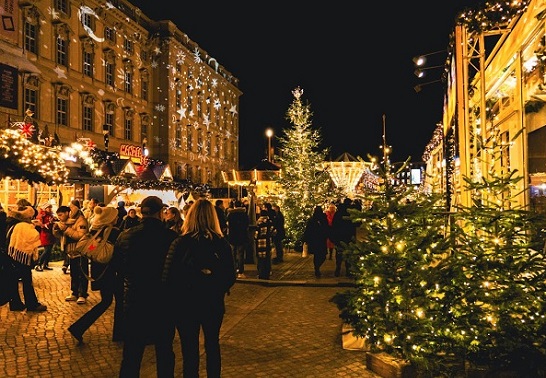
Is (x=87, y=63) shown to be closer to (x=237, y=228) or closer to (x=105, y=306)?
(x=237, y=228)

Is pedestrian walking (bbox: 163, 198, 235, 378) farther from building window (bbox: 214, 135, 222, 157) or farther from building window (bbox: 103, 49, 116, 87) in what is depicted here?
building window (bbox: 214, 135, 222, 157)

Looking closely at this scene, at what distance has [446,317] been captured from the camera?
524 cm

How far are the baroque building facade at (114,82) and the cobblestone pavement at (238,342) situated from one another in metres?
7.69

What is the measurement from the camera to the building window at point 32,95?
28984 millimetres

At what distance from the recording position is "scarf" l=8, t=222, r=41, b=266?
852cm

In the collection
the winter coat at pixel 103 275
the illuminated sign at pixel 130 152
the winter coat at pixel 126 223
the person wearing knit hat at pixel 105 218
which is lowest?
the winter coat at pixel 103 275

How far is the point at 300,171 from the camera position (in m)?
20.8

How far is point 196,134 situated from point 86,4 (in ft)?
69.6

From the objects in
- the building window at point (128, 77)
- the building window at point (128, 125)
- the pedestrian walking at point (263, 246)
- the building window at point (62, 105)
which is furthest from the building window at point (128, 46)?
the pedestrian walking at point (263, 246)

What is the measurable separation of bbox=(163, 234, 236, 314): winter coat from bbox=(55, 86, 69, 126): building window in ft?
98.5

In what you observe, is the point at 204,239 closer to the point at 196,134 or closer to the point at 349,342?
the point at 349,342

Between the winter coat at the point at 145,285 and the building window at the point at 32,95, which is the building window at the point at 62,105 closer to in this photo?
the building window at the point at 32,95

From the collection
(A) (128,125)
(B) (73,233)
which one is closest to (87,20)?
(A) (128,125)

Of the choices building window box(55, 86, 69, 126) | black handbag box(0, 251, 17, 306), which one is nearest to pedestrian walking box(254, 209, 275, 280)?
black handbag box(0, 251, 17, 306)
